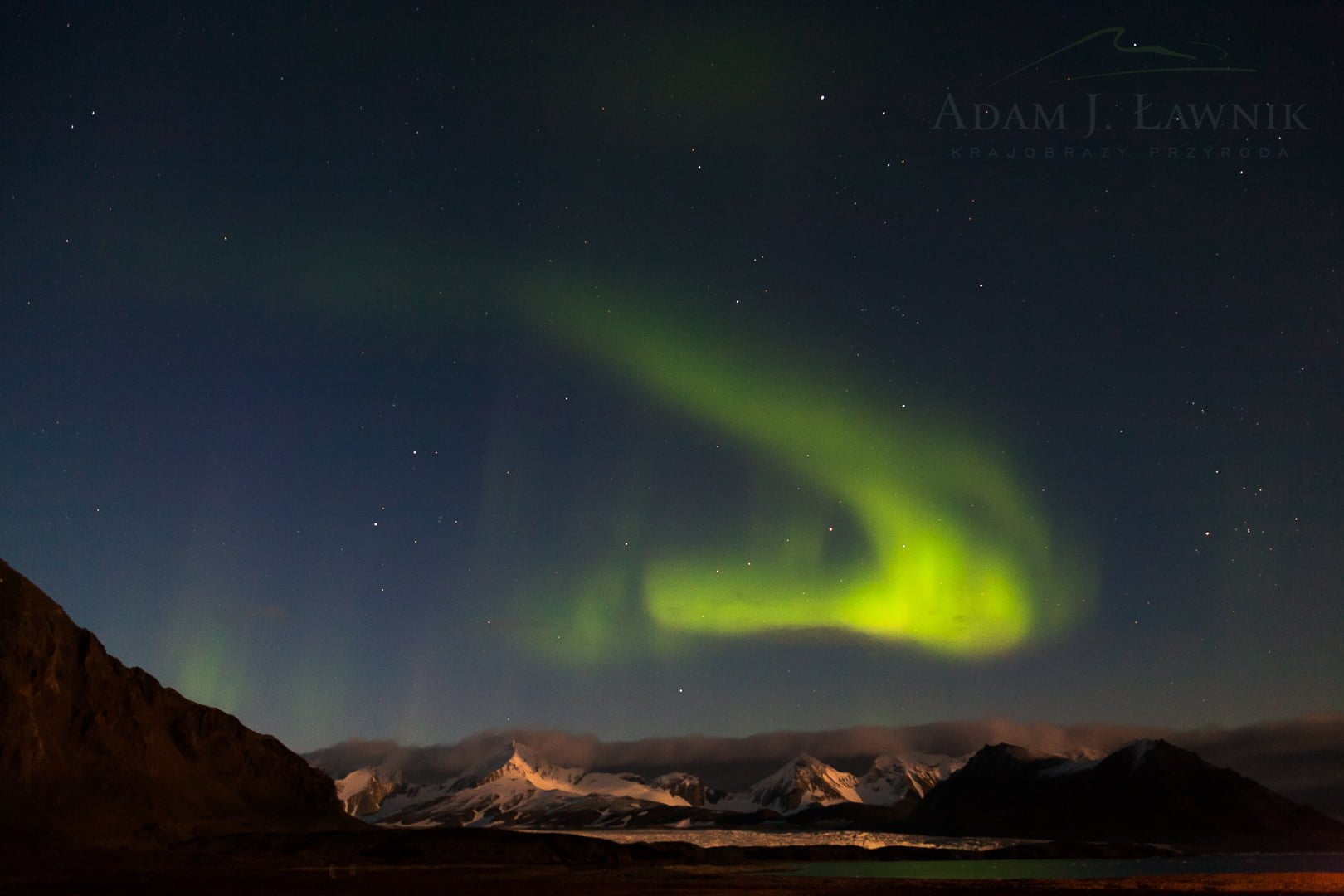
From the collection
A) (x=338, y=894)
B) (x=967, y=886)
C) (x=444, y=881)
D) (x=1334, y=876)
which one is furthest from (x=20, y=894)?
(x=1334, y=876)

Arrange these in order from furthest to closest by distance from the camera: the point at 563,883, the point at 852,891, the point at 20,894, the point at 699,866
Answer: the point at 699,866 → the point at 563,883 → the point at 852,891 → the point at 20,894

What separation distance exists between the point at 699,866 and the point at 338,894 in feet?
294

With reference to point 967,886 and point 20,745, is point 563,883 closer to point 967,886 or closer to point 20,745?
point 967,886

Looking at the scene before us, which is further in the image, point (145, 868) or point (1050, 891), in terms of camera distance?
point (145, 868)

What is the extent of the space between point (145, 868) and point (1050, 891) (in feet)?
338

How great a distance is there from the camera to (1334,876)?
134m

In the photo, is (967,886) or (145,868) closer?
(967,886)

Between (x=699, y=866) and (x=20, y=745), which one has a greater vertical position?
(x=20, y=745)

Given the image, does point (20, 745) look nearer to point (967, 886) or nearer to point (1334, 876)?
point (967, 886)

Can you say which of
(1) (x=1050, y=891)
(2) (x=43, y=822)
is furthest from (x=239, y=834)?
(1) (x=1050, y=891)

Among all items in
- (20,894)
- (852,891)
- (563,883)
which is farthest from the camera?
(563,883)

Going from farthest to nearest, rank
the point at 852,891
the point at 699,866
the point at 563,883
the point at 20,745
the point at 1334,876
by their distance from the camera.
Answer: the point at 20,745
the point at 699,866
the point at 1334,876
the point at 563,883
the point at 852,891

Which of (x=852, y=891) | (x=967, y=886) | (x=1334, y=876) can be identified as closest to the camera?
(x=852, y=891)

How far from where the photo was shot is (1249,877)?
126875 millimetres
